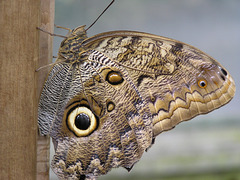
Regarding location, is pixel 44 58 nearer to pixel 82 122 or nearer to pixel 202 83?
pixel 82 122

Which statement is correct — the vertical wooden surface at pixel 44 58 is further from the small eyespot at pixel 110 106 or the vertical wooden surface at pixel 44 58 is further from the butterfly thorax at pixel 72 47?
the small eyespot at pixel 110 106

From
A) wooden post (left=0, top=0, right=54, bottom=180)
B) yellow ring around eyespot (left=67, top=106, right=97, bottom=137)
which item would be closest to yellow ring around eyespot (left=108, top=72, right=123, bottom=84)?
yellow ring around eyespot (left=67, top=106, right=97, bottom=137)

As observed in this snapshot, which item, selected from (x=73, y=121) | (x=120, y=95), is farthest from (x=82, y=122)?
(x=120, y=95)

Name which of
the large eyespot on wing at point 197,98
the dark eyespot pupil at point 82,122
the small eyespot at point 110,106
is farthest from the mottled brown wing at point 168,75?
the dark eyespot pupil at point 82,122

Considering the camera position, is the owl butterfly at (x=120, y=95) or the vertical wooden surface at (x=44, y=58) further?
the owl butterfly at (x=120, y=95)

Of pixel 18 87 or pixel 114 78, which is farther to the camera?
pixel 114 78

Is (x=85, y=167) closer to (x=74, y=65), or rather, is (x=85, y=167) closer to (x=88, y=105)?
(x=88, y=105)

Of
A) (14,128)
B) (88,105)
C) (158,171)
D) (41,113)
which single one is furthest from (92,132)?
(158,171)
